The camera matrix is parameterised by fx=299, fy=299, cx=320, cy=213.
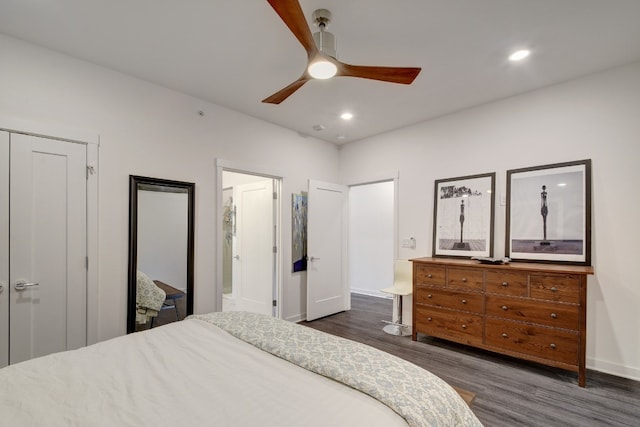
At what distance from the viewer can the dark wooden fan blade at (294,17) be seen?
141cm

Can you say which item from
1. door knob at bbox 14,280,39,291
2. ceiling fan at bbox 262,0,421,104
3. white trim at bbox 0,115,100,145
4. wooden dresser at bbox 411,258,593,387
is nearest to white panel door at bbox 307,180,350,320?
wooden dresser at bbox 411,258,593,387

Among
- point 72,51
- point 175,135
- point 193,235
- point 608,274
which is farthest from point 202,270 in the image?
point 608,274

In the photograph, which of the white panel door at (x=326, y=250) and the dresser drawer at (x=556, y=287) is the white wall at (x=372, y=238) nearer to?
the white panel door at (x=326, y=250)

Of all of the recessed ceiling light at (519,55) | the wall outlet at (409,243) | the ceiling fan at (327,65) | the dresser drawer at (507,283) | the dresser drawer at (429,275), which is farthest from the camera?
the wall outlet at (409,243)

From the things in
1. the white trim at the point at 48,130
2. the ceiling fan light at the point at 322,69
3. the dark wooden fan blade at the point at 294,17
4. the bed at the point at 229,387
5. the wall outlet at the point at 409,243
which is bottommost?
the bed at the point at 229,387

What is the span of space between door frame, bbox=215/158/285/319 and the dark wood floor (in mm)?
1361

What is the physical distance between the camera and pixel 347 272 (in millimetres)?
4992

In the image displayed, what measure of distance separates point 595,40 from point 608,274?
6.63 ft

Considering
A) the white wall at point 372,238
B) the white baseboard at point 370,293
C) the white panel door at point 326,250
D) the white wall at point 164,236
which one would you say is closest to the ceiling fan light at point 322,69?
the white wall at point 164,236

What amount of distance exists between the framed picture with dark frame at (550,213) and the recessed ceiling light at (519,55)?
3.82 feet

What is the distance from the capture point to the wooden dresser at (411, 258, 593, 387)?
256cm

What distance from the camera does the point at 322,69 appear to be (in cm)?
190

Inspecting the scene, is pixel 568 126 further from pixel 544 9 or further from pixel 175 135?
pixel 175 135

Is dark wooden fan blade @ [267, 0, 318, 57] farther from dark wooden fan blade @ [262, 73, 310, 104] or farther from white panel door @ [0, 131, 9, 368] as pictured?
white panel door @ [0, 131, 9, 368]
